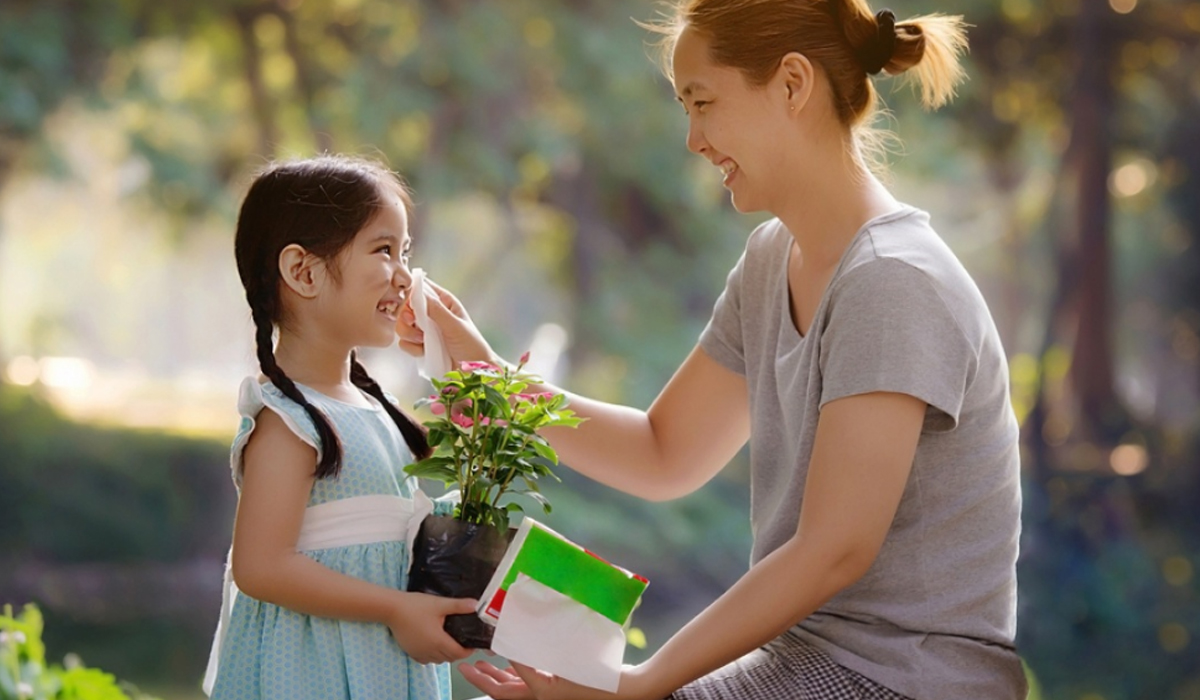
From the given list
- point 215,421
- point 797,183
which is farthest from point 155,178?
point 797,183

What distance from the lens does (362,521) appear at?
150 cm

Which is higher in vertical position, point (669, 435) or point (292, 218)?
point (292, 218)

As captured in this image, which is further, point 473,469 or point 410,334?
point 410,334

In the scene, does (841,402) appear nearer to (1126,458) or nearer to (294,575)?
(294,575)

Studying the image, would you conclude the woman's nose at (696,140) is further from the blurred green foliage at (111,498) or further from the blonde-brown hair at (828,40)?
the blurred green foliage at (111,498)

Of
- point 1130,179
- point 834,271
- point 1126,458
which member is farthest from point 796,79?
point 1130,179

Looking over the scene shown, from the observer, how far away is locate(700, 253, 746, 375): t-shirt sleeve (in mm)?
1819

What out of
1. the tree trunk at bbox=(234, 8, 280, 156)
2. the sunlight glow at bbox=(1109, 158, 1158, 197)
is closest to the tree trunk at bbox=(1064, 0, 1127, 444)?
the sunlight glow at bbox=(1109, 158, 1158, 197)

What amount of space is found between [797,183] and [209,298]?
11868 millimetres

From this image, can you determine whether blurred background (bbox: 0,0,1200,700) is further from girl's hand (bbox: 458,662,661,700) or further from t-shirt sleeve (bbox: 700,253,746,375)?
girl's hand (bbox: 458,662,661,700)

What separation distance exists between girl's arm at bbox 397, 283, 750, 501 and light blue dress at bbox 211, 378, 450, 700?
1.31 feet

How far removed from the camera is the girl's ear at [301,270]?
59.5 inches

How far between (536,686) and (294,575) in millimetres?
282

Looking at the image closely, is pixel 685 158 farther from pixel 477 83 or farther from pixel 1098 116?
pixel 1098 116
